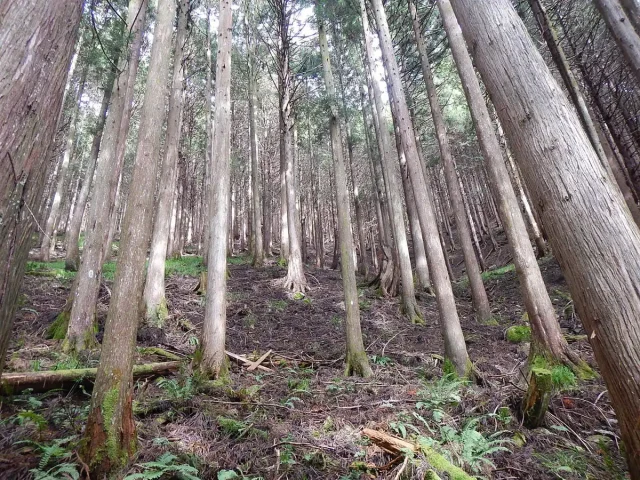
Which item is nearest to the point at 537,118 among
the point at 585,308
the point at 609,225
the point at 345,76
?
the point at 609,225

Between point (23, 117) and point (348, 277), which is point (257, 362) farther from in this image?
point (23, 117)

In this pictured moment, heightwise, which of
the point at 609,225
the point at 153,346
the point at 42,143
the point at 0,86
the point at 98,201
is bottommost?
the point at 153,346

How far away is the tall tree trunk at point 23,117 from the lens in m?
1.78

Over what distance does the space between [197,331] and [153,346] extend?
1.25 m

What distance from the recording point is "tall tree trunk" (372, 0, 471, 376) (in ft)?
15.9

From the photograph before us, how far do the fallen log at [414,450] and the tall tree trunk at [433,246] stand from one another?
2.33 m

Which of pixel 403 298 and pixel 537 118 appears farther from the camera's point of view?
pixel 403 298

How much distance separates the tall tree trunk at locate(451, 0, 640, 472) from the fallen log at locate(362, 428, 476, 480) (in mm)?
975

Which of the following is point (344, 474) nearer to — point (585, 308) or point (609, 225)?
point (585, 308)

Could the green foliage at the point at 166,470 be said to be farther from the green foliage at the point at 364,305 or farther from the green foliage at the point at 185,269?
the green foliage at the point at 185,269

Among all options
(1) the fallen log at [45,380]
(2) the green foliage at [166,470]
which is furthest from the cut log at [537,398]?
(1) the fallen log at [45,380]

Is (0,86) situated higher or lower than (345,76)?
lower

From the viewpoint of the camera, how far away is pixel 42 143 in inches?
78.3

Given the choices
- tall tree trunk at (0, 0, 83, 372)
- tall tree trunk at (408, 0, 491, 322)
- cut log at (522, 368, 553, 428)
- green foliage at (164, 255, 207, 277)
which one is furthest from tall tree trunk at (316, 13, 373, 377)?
green foliage at (164, 255, 207, 277)
